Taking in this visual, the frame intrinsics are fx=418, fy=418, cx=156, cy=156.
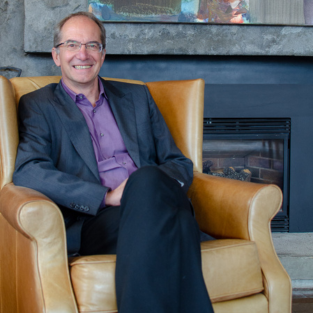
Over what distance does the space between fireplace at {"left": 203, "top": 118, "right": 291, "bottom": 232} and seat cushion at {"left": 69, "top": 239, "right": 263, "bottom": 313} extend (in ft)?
4.13

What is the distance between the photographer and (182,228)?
1.01 m

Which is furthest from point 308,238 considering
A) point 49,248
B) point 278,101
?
point 49,248

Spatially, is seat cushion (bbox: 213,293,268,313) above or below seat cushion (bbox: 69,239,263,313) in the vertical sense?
below

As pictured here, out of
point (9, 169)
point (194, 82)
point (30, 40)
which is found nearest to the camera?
point (9, 169)

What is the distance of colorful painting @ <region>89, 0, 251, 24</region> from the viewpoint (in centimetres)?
229

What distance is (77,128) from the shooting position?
58.1 inches

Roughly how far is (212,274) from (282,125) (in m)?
1.50

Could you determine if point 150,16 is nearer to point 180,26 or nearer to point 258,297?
point 180,26

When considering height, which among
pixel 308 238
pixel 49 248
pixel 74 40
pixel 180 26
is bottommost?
pixel 308 238

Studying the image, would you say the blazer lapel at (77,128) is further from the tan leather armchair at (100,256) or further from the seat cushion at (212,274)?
the seat cushion at (212,274)

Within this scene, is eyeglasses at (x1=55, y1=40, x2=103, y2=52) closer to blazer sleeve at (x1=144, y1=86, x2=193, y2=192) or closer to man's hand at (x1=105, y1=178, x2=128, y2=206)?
blazer sleeve at (x1=144, y1=86, x2=193, y2=192)

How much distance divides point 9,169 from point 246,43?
1.54 meters

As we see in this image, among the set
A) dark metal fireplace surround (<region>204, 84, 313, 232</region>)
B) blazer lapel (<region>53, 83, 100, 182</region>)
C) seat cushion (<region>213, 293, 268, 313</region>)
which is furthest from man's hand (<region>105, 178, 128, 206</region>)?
dark metal fireplace surround (<region>204, 84, 313, 232</region>)

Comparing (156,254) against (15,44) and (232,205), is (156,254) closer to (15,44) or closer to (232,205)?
(232,205)
